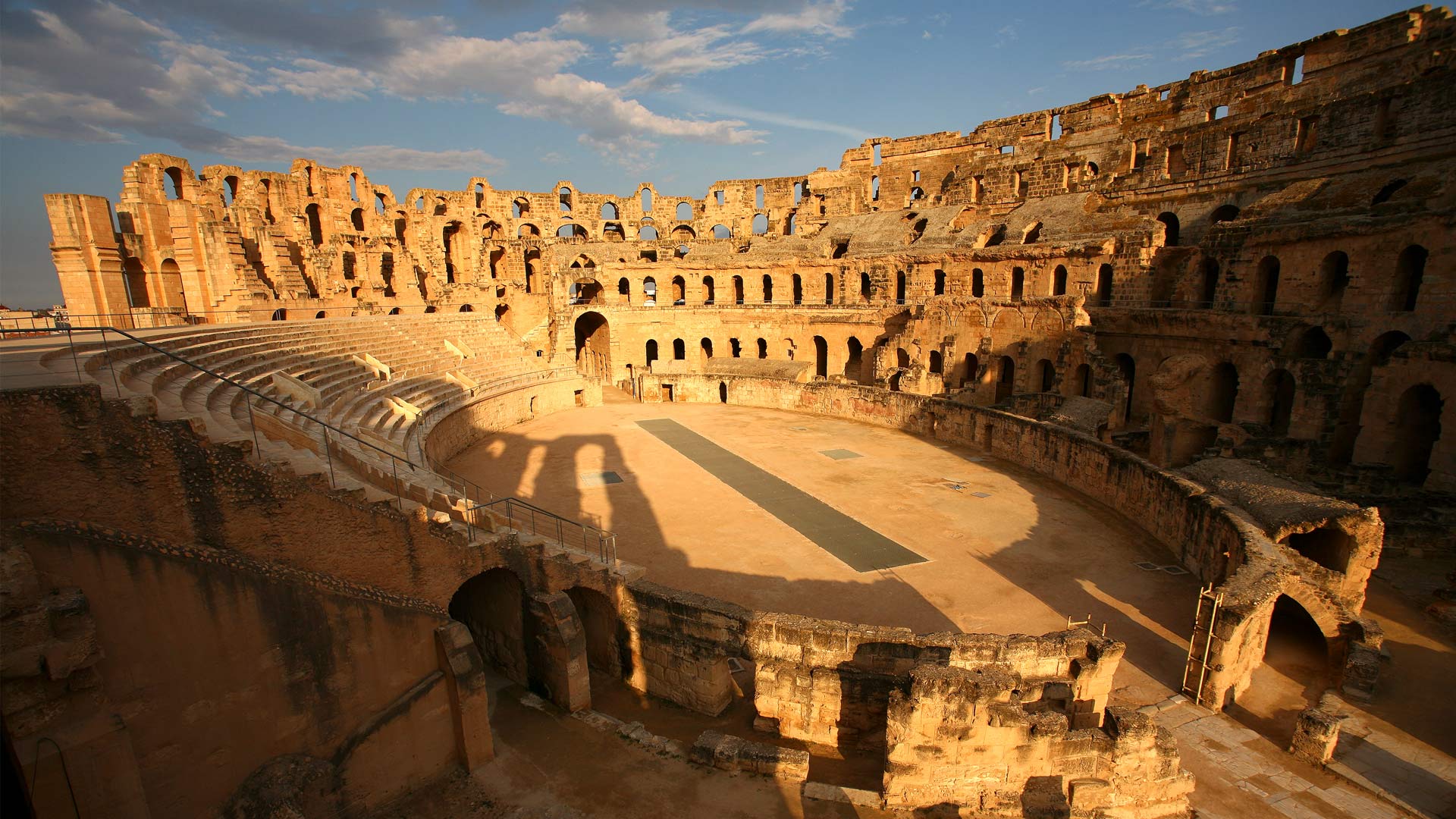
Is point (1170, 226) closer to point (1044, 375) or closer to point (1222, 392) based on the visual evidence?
point (1044, 375)

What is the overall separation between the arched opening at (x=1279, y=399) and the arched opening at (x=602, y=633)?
694 inches

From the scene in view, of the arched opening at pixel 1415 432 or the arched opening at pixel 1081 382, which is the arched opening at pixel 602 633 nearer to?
the arched opening at pixel 1415 432

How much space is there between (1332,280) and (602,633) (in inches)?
828

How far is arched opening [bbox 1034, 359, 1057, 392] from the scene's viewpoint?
2297 cm

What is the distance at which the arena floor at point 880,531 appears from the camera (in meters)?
10.6

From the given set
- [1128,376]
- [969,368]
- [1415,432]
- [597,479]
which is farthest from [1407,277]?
[597,479]

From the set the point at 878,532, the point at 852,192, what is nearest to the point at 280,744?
the point at 878,532

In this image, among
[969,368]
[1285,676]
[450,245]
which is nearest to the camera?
[1285,676]

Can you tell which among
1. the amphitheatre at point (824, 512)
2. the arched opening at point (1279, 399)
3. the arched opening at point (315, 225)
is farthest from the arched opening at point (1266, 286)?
the arched opening at point (315, 225)

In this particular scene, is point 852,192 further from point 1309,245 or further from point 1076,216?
point 1309,245

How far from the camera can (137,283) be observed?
23078mm

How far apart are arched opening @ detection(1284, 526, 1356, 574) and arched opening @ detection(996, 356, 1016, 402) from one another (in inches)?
512

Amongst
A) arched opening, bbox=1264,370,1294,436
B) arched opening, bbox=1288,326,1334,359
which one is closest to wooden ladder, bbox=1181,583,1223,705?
arched opening, bbox=1264,370,1294,436

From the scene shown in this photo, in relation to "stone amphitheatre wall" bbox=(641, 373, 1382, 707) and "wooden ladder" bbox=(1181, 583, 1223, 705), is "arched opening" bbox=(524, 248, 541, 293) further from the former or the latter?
"wooden ladder" bbox=(1181, 583, 1223, 705)
